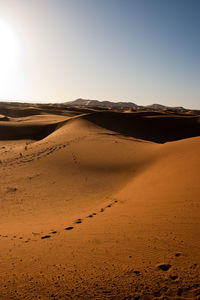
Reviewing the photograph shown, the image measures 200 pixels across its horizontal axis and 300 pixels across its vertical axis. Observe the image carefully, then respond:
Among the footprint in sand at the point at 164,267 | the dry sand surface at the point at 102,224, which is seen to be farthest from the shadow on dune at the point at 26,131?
the footprint in sand at the point at 164,267

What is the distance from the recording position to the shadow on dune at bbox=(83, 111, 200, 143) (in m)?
20.0

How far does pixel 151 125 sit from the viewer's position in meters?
21.9

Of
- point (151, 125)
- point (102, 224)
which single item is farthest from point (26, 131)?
point (102, 224)

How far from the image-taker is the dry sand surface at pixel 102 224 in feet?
6.68

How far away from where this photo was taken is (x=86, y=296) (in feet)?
6.23

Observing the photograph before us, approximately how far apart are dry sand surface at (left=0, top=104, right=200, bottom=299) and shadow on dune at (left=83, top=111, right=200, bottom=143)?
33.4 feet

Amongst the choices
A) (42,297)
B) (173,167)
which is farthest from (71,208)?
(173,167)

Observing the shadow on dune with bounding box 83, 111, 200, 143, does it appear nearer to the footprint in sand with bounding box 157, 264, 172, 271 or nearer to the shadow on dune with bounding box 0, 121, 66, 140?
the shadow on dune with bounding box 0, 121, 66, 140

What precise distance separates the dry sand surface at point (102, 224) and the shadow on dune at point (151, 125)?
33.4ft

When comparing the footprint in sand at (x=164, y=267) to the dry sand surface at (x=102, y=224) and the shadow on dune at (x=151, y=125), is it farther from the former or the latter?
the shadow on dune at (x=151, y=125)

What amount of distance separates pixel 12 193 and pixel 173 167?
17.3ft

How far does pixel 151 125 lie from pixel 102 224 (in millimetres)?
19472

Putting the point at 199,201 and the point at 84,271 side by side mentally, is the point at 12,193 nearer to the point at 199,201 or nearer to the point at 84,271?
the point at 84,271

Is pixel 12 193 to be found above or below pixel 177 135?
below
